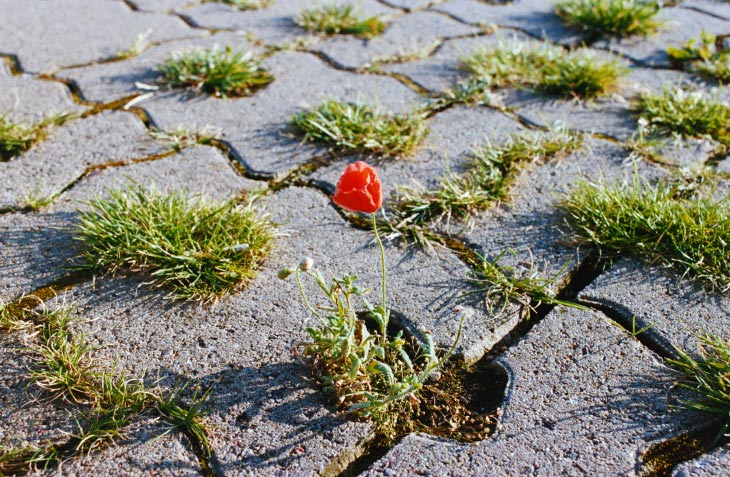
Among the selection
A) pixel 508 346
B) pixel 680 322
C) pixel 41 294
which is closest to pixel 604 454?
pixel 508 346

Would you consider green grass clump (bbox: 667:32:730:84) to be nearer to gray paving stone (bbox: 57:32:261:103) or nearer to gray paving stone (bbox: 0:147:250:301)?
gray paving stone (bbox: 57:32:261:103)

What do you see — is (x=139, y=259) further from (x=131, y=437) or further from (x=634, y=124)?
(x=634, y=124)

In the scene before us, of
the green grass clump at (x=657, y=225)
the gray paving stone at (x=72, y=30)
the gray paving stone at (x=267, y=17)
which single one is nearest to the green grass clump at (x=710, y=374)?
the green grass clump at (x=657, y=225)

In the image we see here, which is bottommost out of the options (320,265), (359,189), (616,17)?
(320,265)

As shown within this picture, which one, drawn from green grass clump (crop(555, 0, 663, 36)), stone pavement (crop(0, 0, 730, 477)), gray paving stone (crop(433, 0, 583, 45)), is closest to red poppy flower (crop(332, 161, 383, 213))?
stone pavement (crop(0, 0, 730, 477))

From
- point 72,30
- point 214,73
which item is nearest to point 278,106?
point 214,73

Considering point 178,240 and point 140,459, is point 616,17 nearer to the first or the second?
point 178,240
